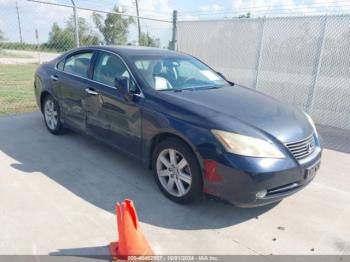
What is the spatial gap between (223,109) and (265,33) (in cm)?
491

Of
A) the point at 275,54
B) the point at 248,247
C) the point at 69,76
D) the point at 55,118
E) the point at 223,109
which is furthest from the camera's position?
the point at 275,54

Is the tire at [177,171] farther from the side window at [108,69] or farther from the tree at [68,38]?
the tree at [68,38]

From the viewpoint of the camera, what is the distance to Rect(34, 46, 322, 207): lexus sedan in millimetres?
2748

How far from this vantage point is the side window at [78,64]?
4.36 meters

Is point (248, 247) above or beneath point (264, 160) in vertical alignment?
beneath

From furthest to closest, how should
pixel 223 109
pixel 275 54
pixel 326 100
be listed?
pixel 275 54, pixel 326 100, pixel 223 109

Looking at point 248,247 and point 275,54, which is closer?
point 248,247

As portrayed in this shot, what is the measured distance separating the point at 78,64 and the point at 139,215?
8.46 feet

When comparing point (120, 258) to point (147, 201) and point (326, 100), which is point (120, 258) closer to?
point (147, 201)

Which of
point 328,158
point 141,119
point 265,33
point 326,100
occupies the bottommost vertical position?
point 328,158

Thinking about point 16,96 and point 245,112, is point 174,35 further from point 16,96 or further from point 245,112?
point 245,112

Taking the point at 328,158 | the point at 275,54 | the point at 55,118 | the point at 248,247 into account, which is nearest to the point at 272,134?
the point at 248,247

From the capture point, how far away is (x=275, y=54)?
23.9 feet

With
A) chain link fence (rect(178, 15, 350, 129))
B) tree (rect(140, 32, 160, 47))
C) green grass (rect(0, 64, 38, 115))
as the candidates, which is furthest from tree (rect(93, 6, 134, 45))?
chain link fence (rect(178, 15, 350, 129))
